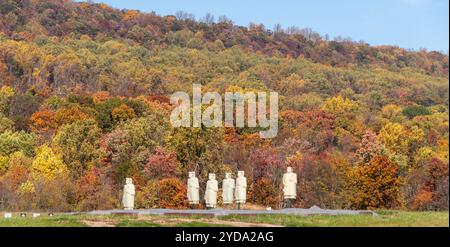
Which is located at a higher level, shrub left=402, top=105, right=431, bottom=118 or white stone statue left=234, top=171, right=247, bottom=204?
shrub left=402, top=105, right=431, bottom=118

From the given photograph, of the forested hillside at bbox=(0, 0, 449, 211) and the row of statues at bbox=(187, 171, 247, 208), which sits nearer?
the row of statues at bbox=(187, 171, 247, 208)

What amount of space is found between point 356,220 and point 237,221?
382 centimetres

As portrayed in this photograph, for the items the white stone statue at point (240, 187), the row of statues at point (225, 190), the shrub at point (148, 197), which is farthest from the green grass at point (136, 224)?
the shrub at point (148, 197)

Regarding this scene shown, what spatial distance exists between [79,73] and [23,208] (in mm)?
63394

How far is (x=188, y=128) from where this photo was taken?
188 ft

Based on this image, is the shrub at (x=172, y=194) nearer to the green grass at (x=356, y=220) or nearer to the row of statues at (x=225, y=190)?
the row of statues at (x=225, y=190)

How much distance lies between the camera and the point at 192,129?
56.7 m

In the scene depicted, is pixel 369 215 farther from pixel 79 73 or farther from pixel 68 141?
pixel 79 73

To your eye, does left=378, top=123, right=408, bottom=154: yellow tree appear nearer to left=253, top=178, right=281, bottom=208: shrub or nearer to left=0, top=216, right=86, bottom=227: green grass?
left=253, top=178, right=281, bottom=208: shrub

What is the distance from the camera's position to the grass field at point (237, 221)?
27.6 meters

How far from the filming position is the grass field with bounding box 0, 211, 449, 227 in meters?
27.6

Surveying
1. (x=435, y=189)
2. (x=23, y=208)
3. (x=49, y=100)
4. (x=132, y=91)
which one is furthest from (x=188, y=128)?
(x=132, y=91)

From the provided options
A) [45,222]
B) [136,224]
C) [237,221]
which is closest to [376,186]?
[237,221]

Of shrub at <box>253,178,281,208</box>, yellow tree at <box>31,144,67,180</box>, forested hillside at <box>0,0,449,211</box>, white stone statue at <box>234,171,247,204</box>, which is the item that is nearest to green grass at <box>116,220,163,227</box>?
white stone statue at <box>234,171,247,204</box>
